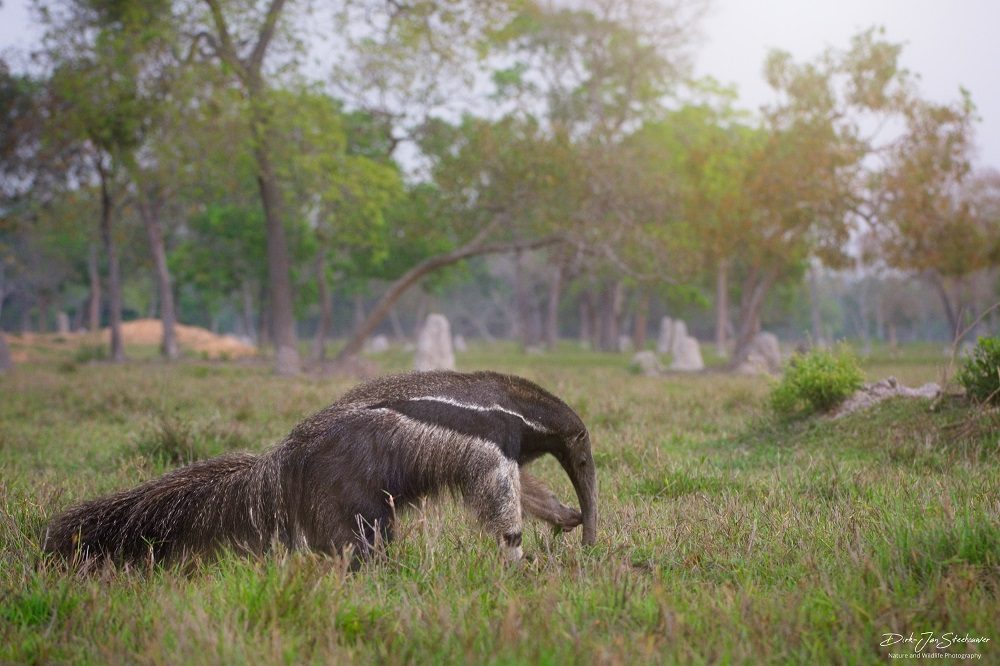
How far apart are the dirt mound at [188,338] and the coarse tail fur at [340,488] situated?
103 feet

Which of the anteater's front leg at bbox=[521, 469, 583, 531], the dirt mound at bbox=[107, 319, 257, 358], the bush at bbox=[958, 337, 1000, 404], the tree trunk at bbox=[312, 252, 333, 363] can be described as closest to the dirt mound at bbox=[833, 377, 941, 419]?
the bush at bbox=[958, 337, 1000, 404]

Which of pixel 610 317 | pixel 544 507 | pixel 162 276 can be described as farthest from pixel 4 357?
pixel 610 317

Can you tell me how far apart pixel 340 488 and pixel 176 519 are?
77 centimetres

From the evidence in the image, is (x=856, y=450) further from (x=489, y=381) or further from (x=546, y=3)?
(x=546, y=3)

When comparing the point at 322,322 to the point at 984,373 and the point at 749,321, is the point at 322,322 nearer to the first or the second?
the point at 749,321

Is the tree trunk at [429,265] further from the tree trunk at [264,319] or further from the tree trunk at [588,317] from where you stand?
the tree trunk at [588,317]

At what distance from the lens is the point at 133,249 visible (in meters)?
45.9

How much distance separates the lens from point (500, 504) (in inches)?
149

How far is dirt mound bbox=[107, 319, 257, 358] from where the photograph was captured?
122 feet

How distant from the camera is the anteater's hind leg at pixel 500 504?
12.4 ft

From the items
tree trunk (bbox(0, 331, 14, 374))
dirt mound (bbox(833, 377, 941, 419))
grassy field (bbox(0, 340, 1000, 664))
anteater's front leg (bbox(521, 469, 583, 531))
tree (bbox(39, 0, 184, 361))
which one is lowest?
Answer: grassy field (bbox(0, 340, 1000, 664))

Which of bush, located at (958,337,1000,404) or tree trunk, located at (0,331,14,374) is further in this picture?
tree trunk, located at (0,331,14,374)

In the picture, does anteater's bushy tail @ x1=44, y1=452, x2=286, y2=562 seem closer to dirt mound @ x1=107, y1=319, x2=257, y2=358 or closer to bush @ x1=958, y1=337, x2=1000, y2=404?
bush @ x1=958, y1=337, x2=1000, y2=404

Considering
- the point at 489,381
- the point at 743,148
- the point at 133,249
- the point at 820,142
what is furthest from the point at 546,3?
the point at 489,381
